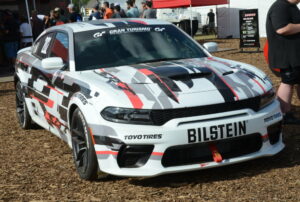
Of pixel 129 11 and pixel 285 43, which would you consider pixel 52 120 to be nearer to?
pixel 285 43

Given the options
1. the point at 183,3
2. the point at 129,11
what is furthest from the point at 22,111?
the point at 183,3

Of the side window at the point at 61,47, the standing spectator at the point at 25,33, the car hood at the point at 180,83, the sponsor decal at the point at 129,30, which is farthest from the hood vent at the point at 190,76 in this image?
the standing spectator at the point at 25,33

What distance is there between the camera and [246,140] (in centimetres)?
459

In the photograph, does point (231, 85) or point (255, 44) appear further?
point (255, 44)

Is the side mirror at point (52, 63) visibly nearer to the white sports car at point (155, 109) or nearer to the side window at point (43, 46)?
the white sports car at point (155, 109)

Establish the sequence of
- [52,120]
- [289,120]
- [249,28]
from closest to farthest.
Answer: [52,120], [289,120], [249,28]

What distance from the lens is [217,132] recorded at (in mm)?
4312

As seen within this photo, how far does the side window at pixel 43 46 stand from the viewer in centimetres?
650

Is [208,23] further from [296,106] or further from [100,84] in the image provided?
[100,84]

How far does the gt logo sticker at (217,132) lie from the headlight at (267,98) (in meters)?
0.36

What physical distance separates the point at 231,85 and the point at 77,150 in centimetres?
159

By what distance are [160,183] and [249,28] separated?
44.1 feet

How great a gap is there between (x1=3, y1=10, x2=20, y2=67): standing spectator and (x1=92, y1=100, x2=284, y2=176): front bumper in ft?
40.0

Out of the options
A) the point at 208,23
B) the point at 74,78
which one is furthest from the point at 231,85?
the point at 208,23
